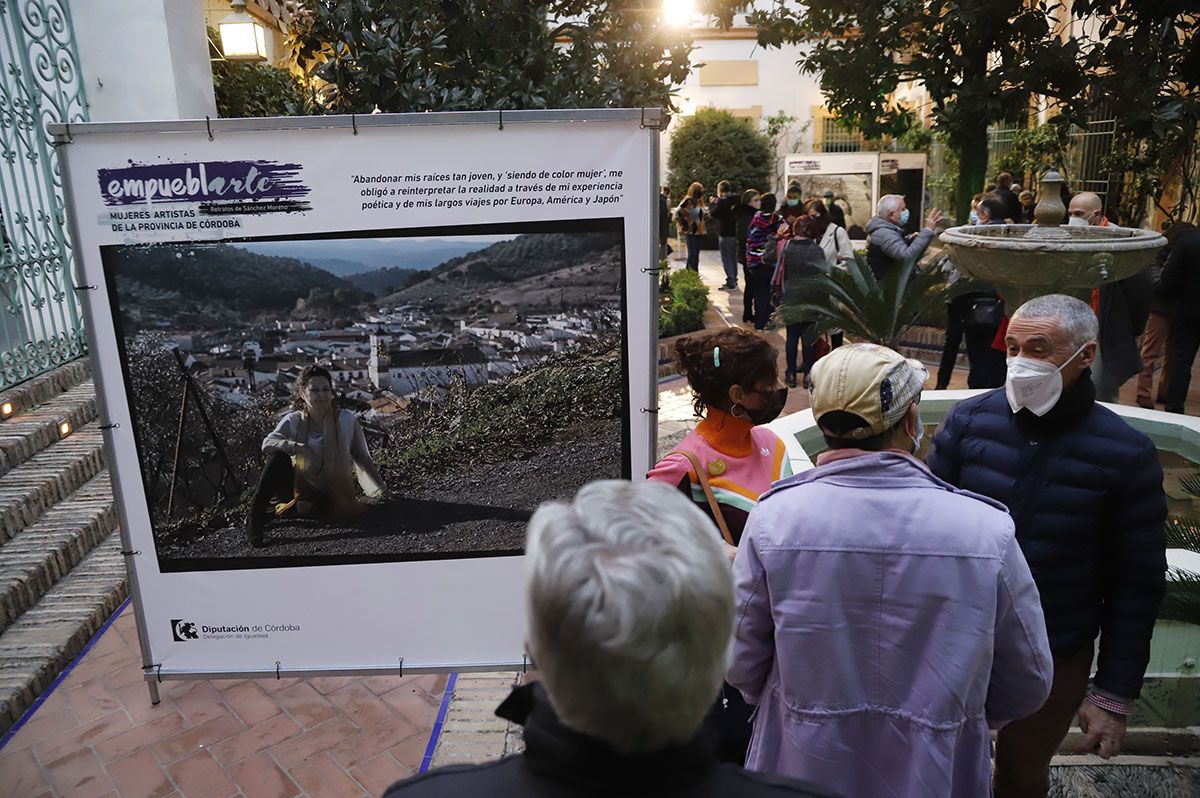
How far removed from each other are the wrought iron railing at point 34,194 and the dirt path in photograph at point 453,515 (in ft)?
12.0

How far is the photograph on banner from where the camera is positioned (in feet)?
10.0

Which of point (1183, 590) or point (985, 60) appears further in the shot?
point (985, 60)

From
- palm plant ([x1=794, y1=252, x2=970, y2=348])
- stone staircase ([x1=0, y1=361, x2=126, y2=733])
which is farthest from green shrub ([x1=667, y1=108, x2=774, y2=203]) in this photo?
stone staircase ([x1=0, y1=361, x2=126, y2=733])

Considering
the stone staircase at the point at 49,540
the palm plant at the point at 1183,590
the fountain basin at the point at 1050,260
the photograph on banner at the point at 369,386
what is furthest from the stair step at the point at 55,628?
the fountain basin at the point at 1050,260

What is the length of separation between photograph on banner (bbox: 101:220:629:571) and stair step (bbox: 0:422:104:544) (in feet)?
7.12

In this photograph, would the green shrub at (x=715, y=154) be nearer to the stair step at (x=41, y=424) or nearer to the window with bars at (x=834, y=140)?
the window with bars at (x=834, y=140)

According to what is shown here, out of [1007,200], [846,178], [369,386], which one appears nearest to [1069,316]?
[369,386]

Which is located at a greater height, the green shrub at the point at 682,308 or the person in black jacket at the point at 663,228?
the person in black jacket at the point at 663,228

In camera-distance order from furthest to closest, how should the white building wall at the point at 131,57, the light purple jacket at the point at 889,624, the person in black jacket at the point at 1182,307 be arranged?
the person in black jacket at the point at 1182,307 → the white building wall at the point at 131,57 → the light purple jacket at the point at 889,624

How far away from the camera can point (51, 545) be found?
15.8 feet

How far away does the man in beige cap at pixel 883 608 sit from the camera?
5.87 ft

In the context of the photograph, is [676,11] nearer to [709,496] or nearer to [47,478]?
[47,478]

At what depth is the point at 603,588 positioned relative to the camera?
3.44 feet

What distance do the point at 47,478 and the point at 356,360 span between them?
3212 mm
